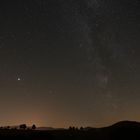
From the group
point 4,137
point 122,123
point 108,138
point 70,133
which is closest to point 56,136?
point 70,133

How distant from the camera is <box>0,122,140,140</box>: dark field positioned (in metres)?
62.0

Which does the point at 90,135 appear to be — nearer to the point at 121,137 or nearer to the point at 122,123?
the point at 121,137

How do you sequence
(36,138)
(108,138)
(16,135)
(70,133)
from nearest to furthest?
(36,138)
(16,135)
(70,133)
(108,138)

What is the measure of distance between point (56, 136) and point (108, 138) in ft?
72.8

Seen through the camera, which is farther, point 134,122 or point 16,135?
point 134,122

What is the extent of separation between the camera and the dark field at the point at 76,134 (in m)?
62.0

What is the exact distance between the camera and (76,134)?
74.7 m

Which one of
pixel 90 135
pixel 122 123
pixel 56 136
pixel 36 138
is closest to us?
pixel 36 138

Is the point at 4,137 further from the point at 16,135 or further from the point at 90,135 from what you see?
the point at 90,135

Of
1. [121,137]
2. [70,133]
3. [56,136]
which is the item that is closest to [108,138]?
[121,137]

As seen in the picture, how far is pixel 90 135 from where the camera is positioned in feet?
262

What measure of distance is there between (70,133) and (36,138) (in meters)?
17.7

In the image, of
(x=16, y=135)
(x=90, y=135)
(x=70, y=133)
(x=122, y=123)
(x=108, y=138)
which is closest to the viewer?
(x=16, y=135)

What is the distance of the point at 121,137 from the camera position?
283ft
